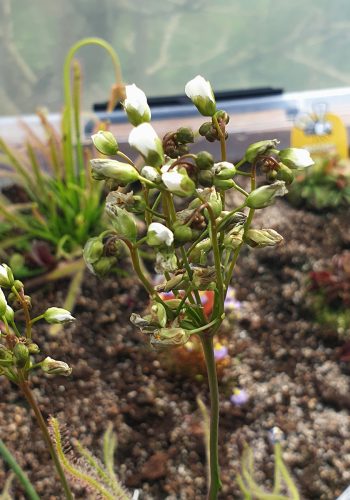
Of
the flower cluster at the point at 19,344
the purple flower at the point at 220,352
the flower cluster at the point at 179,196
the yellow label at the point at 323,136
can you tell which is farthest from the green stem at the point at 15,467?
the yellow label at the point at 323,136

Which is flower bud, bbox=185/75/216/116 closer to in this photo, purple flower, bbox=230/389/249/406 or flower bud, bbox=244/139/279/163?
flower bud, bbox=244/139/279/163

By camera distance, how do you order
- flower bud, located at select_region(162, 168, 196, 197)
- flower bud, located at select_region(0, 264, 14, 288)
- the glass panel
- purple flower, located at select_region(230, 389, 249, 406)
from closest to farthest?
flower bud, located at select_region(162, 168, 196, 197)
flower bud, located at select_region(0, 264, 14, 288)
purple flower, located at select_region(230, 389, 249, 406)
the glass panel

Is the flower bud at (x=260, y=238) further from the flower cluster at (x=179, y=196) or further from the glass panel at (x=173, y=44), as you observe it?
the glass panel at (x=173, y=44)

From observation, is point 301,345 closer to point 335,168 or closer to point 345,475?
point 345,475

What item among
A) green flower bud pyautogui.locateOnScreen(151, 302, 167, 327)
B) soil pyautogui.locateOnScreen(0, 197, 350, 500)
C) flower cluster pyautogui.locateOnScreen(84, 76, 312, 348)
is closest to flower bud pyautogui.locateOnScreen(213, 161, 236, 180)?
flower cluster pyautogui.locateOnScreen(84, 76, 312, 348)

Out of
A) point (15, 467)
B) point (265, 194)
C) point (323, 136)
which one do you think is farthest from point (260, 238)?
point (323, 136)

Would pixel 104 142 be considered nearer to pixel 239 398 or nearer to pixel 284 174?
pixel 284 174
